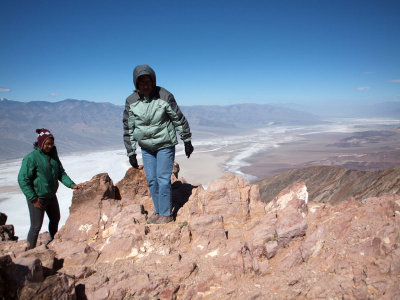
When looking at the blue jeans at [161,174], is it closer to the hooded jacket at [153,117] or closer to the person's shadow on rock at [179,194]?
the hooded jacket at [153,117]

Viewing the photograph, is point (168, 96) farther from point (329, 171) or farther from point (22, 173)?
point (329, 171)

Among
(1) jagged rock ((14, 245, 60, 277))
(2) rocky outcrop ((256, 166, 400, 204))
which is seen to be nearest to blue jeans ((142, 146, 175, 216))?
(1) jagged rock ((14, 245, 60, 277))

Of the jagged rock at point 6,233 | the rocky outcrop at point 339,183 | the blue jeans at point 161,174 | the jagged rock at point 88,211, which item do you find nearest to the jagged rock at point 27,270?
the blue jeans at point 161,174

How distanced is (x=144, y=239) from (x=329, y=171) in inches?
752

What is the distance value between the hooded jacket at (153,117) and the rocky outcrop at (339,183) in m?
10.4

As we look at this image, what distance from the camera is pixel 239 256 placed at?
2.77 meters

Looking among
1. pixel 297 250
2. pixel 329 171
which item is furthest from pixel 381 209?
pixel 329 171

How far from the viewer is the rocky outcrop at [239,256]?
7.02 feet

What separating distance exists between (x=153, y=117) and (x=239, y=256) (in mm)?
1974

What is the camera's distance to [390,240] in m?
2.33

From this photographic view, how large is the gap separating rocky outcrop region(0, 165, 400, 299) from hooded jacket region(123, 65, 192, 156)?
3.81ft

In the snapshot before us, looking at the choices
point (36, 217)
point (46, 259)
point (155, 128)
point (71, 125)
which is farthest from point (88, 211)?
point (71, 125)

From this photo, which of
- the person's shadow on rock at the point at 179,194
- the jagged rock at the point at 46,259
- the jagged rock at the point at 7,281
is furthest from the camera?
the person's shadow on rock at the point at 179,194

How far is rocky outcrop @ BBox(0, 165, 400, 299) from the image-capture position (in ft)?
7.02
